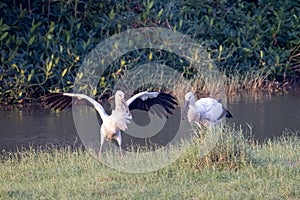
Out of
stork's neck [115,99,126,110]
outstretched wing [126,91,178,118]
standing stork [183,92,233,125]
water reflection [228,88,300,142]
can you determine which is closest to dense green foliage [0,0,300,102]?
water reflection [228,88,300,142]

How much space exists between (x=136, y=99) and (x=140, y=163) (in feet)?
4.07

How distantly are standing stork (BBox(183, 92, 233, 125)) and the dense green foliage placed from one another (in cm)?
594

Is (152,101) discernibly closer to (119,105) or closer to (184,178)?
(119,105)

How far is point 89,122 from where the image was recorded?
12570 mm

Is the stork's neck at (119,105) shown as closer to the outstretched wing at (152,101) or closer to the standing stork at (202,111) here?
the outstretched wing at (152,101)

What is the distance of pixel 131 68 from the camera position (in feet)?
50.0

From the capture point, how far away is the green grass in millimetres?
6051

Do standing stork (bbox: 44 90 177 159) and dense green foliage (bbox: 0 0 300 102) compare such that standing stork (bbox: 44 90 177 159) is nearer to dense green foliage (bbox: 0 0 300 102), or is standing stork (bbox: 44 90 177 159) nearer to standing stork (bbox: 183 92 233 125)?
standing stork (bbox: 183 92 233 125)

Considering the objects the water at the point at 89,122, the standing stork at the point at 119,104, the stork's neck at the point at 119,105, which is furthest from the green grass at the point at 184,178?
the water at the point at 89,122

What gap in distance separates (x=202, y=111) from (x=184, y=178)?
2378 mm

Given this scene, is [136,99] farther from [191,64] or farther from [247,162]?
[191,64]

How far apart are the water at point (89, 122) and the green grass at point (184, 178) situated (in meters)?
2.92

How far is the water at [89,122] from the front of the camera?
11.0 meters

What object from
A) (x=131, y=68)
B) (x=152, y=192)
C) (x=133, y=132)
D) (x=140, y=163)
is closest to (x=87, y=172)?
(x=140, y=163)
